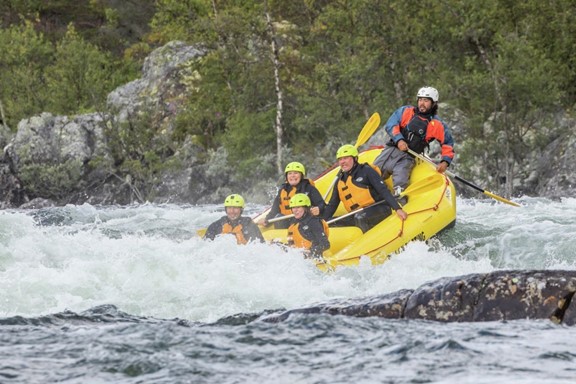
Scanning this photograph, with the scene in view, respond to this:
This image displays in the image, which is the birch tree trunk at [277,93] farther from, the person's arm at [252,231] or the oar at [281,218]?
the person's arm at [252,231]

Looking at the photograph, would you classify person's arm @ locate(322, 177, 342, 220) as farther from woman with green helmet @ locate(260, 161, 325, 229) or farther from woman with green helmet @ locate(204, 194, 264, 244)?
woman with green helmet @ locate(204, 194, 264, 244)

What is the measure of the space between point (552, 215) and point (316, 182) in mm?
3537

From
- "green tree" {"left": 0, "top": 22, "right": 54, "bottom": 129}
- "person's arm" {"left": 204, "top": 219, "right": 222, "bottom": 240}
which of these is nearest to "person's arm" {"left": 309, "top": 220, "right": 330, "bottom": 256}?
"person's arm" {"left": 204, "top": 219, "right": 222, "bottom": 240}

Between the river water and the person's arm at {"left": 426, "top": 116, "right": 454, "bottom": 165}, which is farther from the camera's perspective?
the person's arm at {"left": 426, "top": 116, "right": 454, "bottom": 165}

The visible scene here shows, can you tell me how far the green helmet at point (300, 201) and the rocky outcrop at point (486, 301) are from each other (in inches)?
129

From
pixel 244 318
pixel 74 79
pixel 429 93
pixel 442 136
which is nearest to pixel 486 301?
pixel 244 318

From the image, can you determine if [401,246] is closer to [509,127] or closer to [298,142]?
[509,127]

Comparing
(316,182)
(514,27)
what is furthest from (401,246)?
(514,27)

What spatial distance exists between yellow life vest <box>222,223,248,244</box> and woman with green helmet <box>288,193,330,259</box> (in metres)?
0.59

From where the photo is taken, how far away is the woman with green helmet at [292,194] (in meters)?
11.6

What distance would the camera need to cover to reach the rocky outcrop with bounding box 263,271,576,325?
7.09 meters

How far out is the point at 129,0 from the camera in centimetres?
3731

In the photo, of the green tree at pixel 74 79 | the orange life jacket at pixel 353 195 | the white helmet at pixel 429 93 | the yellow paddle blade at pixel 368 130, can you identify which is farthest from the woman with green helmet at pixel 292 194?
the green tree at pixel 74 79

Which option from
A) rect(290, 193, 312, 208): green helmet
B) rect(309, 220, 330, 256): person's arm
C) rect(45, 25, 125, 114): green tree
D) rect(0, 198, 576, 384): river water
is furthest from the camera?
rect(45, 25, 125, 114): green tree
